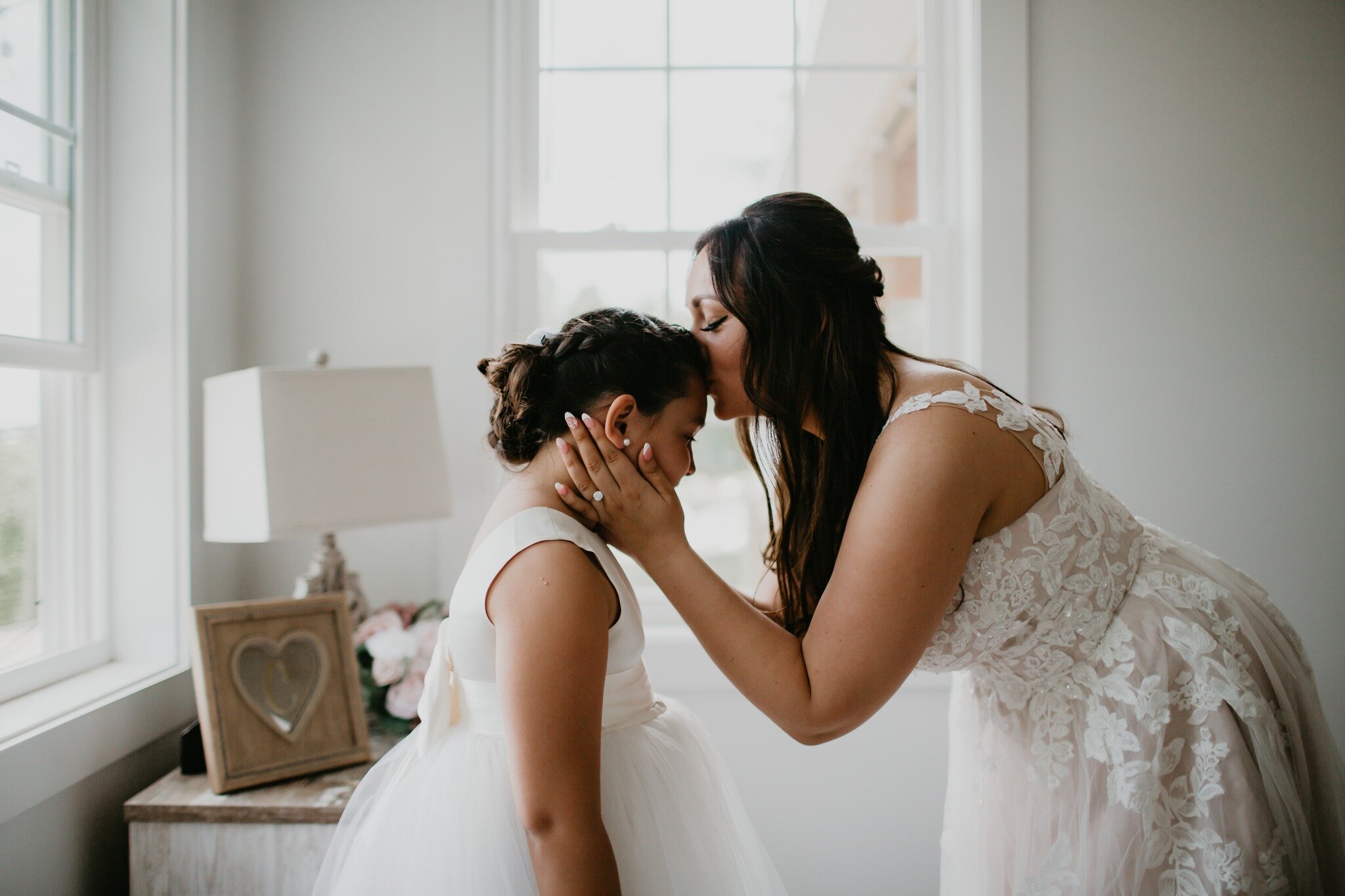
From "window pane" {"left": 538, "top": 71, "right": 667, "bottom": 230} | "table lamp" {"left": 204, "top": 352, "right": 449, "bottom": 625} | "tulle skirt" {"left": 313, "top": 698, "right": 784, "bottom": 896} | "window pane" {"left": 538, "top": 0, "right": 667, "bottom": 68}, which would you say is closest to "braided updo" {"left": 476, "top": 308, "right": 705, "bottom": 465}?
"tulle skirt" {"left": 313, "top": 698, "right": 784, "bottom": 896}

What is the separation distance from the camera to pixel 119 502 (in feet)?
5.93

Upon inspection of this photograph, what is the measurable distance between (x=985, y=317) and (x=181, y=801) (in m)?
1.97

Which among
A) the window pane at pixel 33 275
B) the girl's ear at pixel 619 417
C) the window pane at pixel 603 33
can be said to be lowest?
the girl's ear at pixel 619 417

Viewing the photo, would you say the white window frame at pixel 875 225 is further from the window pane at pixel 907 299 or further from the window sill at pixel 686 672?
the window sill at pixel 686 672

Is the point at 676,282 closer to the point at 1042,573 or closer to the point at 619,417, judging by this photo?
the point at 619,417

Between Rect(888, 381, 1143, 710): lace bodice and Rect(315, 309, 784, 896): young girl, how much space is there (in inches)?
14.9

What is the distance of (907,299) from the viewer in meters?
2.17

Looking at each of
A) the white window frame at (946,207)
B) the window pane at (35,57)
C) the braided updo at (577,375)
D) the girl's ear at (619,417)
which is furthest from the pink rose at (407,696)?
the window pane at (35,57)

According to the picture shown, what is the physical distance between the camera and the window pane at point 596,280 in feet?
7.08

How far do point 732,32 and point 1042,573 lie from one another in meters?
1.69

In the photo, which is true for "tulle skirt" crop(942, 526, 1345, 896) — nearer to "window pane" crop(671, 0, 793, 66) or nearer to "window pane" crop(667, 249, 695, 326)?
"window pane" crop(667, 249, 695, 326)

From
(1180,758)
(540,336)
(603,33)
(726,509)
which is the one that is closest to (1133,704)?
(1180,758)

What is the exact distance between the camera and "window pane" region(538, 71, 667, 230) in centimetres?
217

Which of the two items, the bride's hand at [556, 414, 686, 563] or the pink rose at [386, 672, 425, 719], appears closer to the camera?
the bride's hand at [556, 414, 686, 563]
